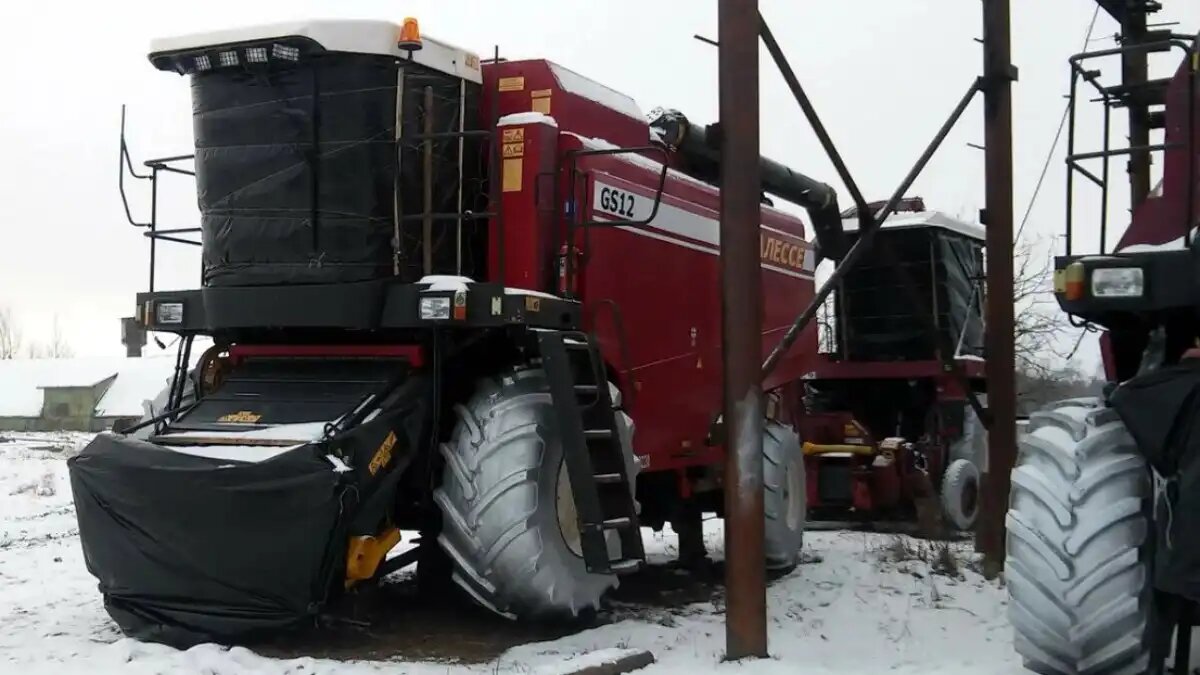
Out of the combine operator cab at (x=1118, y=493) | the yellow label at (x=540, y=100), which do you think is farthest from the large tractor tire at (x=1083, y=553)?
the yellow label at (x=540, y=100)

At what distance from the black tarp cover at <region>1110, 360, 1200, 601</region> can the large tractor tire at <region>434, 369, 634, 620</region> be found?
300 cm

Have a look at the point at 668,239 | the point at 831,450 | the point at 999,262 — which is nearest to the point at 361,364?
the point at 668,239

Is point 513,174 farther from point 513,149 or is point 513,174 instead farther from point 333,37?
point 333,37

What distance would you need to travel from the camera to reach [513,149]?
7836mm

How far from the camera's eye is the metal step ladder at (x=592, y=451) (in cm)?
718

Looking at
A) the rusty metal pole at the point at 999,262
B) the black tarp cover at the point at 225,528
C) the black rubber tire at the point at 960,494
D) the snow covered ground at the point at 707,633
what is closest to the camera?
the snow covered ground at the point at 707,633

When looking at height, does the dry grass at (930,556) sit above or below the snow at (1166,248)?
below

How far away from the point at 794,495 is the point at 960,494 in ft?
11.8

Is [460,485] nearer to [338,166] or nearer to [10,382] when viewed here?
[338,166]

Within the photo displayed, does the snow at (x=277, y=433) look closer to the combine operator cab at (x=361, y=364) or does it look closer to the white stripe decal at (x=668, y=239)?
the combine operator cab at (x=361, y=364)

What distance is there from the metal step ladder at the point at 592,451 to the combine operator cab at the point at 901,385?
5.88 metres

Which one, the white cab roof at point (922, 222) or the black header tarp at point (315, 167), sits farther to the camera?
the white cab roof at point (922, 222)

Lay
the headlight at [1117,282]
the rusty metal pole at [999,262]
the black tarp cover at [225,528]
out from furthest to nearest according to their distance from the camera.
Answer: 1. the rusty metal pole at [999,262]
2. the black tarp cover at [225,528]
3. the headlight at [1117,282]

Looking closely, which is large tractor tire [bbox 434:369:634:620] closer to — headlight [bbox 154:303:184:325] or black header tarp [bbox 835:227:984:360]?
headlight [bbox 154:303:184:325]
